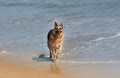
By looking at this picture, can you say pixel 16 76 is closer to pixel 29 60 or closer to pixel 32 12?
pixel 29 60

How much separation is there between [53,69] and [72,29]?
4.47 metres

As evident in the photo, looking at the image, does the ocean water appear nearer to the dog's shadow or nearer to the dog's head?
the dog's shadow

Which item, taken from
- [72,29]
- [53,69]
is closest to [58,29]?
[53,69]

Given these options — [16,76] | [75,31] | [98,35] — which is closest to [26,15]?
[75,31]

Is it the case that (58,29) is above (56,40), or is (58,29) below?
above

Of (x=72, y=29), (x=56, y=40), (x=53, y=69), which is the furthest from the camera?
(x=72, y=29)

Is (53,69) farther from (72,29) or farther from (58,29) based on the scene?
(72,29)

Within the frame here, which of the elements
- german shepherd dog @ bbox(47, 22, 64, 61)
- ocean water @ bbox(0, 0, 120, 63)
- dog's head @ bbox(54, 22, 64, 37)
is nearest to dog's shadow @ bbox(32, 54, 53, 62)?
german shepherd dog @ bbox(47, 22, 64, 61)

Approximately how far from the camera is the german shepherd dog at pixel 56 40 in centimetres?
952

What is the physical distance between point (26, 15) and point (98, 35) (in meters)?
6.20

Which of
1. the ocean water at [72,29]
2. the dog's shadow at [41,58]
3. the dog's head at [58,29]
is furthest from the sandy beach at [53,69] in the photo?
the dog's head at [58,29]

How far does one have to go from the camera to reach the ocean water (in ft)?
31.8

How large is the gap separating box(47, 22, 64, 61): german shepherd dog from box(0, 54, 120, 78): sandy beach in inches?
24.5

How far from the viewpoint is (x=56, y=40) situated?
9.63 m
